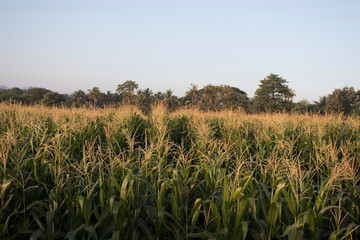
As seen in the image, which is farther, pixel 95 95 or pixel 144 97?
pixel 95 95

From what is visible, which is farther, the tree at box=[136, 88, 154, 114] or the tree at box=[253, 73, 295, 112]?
the tree at box=[136, 88, 154, 114]

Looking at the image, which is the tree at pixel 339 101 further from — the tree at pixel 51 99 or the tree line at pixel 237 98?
the tree at pixel 51 99

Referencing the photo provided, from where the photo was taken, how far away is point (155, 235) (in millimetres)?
2500

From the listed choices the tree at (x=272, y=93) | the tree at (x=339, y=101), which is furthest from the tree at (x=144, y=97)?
the tree at (x=339, y=101)

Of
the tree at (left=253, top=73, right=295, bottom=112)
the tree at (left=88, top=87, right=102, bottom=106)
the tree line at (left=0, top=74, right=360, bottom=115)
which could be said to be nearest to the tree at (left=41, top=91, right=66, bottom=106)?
the tree line at (left=0, top=74, right=360, bottom=115)

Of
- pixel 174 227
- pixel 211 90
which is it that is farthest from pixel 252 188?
pixel 211 90

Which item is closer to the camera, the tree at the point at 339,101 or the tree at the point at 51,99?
the tree at the point at 51,99

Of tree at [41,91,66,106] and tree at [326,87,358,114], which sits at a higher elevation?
tree at [326,87,358,114]

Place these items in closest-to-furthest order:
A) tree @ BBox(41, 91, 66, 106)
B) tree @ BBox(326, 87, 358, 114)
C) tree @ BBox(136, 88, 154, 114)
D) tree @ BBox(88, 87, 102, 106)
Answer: tree @ BBox(41, 91, 66, 106) < tree @ BBox(326, 87, 358, 114) < tree @ BBox(136, 88, 154, 114) < tree @ BBox(88, 87, 102, 106)

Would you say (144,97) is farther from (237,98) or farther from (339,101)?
(339,101)

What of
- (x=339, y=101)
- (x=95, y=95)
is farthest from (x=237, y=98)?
(x=95, y=95)

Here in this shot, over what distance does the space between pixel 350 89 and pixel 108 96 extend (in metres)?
61.7

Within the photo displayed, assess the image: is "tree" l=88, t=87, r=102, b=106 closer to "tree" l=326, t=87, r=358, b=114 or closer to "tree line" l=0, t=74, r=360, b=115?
"tree line" l=0, t=74, r=360, b=115

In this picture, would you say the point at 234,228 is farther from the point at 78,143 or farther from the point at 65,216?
the point at 78,143
